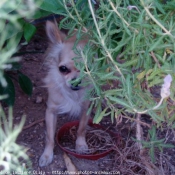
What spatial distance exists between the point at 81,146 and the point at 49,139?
10.4 inches

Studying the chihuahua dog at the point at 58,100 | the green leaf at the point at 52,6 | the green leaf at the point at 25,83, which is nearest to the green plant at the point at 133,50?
the green leaf at the point at 52,6

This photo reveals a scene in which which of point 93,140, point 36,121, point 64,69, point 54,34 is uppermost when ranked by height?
point 54,34

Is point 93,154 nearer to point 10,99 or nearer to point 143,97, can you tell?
point 10,99

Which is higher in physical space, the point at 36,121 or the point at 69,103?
the point at 69,103

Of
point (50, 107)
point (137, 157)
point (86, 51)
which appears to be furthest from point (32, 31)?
point (137, 157)

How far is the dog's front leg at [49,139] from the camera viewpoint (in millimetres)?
3035

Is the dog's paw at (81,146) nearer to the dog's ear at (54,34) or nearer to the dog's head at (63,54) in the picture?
the dog's head at (63,54)

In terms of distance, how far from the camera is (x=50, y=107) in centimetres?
323

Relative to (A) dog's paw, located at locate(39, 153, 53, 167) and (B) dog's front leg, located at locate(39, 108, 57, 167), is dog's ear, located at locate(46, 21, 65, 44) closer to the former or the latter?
(B) dog's front leg, located at locate(39, 108, 57, 167)

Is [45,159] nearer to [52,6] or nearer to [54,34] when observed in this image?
[54,34]

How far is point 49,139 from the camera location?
3113 millimetres

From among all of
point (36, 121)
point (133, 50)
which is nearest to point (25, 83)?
point (36, 121)

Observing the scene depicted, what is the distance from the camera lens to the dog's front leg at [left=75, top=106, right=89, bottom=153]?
3.17 metres

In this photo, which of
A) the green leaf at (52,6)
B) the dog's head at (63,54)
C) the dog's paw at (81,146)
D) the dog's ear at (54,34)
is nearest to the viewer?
the green leaf at (52,6)
